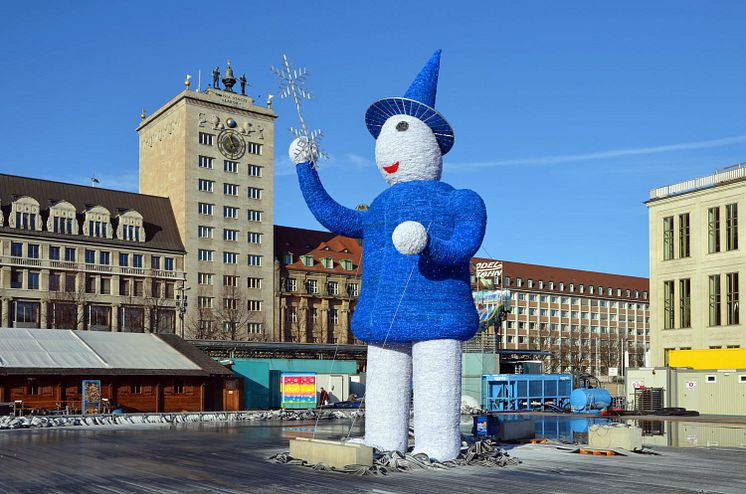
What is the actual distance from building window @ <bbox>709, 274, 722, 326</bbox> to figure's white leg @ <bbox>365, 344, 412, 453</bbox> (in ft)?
130

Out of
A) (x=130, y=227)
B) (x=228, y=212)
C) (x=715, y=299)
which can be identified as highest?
(x=228, y=212)

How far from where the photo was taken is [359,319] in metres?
16.1

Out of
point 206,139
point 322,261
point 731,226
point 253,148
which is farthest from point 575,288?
point 731,226

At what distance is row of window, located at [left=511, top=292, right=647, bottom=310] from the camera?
10856cm

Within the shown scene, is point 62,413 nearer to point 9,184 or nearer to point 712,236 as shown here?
point 712,236

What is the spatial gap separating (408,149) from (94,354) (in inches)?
906

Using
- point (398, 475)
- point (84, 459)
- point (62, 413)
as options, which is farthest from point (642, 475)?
point (62, 413)

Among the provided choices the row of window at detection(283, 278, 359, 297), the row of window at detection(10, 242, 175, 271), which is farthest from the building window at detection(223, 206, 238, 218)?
the row of window at detection(283, 278, 359, 297)

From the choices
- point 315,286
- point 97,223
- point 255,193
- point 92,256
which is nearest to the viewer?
point 92,256

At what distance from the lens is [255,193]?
83.7 m

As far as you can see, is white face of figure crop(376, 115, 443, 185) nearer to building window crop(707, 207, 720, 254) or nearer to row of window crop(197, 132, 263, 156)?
building window crop(707, 207, 720, 254)

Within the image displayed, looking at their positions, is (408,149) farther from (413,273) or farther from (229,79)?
(229,79)

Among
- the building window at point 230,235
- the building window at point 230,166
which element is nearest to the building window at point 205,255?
the building window at point 230,235

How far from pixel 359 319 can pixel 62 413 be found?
2059 centimetres
